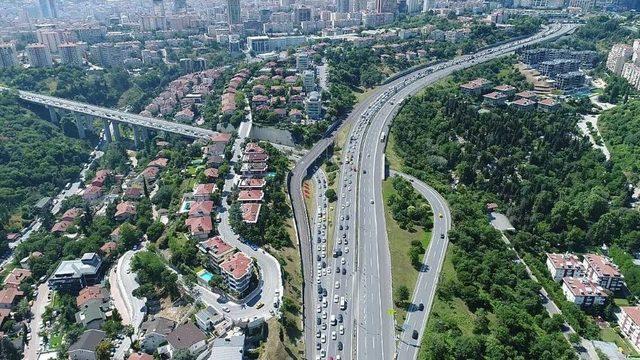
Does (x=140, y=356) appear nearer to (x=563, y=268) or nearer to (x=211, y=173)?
(x=211, y=173)

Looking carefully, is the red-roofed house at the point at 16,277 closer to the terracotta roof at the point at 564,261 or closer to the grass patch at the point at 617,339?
the terracotta roof at the point at 564,261

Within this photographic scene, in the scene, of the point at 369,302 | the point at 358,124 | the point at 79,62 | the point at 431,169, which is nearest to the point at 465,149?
the point at 431,169

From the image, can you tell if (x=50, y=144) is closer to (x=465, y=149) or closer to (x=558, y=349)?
(x=465, y=149)

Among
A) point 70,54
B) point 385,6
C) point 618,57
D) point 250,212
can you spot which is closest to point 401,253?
point 250,212

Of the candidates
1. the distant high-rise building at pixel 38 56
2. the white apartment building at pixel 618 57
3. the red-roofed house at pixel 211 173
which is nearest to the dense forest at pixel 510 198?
the white apartment building at pixel 618 57

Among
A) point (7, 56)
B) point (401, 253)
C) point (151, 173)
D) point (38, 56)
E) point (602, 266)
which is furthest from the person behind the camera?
point (7, 56)

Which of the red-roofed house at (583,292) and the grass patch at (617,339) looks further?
the red-roofed house at (583,292)

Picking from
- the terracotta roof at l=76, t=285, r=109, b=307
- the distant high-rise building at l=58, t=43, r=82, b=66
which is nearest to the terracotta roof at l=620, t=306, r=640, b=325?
the terracotta roof at l=76, t=285, r=109, b=307
